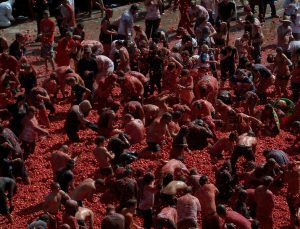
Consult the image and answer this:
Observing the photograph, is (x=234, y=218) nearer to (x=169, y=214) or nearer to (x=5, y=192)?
(x=169, y=214)

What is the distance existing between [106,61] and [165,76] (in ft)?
6.01

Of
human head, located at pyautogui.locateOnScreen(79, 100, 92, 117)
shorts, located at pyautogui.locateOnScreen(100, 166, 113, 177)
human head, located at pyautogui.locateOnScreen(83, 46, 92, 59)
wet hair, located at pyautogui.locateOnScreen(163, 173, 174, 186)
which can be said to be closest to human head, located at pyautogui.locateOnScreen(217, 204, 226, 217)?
wet hair, located at pyautogui.locateOnScreen(163, 173, 174, 186)

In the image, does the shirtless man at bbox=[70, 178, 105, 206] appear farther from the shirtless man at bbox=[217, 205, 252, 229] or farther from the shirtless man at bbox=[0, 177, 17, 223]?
the shirtless man at bbox=[217, 205, 252, 229]

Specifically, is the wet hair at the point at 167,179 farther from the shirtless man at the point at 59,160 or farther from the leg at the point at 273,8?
the leg at the point at 273,8

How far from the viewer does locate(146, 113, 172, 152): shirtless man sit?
767 inches

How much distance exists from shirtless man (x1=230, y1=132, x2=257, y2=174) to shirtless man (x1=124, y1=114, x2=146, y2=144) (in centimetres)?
268

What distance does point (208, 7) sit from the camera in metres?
27.9

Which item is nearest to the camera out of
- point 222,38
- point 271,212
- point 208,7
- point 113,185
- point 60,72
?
point 271,212

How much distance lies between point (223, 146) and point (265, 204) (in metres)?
3.50

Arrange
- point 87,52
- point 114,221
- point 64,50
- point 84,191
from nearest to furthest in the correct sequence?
point 114,221 < point 84,191 < point 87,52 < point 64,50

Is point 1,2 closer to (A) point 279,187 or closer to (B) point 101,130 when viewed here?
(B) point 101,130

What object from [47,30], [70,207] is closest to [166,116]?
[70,207]

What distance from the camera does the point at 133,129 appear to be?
781 inches

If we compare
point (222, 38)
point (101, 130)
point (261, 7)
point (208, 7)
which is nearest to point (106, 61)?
point (101, 130)
